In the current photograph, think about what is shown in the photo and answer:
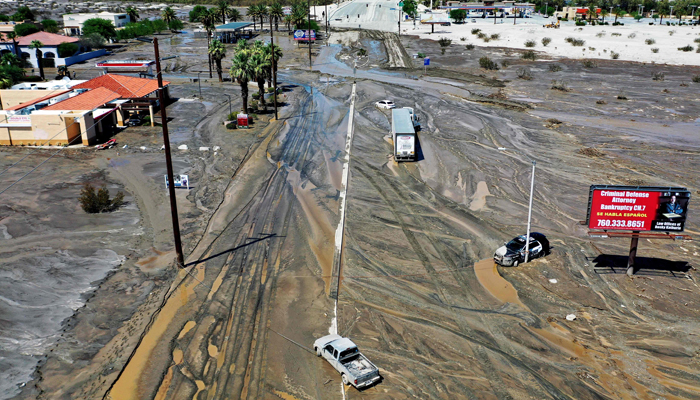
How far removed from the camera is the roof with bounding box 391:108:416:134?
1980 inches

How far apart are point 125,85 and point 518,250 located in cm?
5681

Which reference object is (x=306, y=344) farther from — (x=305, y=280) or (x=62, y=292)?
(x=62, y=292)

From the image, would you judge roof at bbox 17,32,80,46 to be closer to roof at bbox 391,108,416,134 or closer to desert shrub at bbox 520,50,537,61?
roof at bbox 391,108,416,134

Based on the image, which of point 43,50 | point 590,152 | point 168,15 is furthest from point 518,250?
point 168,15

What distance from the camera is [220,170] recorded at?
157 feet

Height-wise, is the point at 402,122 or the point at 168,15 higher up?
the point at 168,15

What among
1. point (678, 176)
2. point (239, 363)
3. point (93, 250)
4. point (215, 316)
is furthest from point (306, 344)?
point (678, 176)

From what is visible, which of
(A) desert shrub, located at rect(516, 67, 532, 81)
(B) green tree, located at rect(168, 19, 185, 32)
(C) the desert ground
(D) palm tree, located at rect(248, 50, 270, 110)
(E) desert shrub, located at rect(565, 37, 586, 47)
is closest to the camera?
(C) the desert ground

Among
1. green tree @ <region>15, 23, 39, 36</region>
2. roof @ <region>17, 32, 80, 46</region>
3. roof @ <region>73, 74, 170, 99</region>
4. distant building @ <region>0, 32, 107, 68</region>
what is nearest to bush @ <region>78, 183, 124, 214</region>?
roof @ <region>73, 74, 170, 99</region>

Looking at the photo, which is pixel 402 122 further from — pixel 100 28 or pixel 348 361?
pixel 100 28

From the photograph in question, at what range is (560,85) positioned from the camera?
284ft

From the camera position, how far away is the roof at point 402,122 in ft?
165

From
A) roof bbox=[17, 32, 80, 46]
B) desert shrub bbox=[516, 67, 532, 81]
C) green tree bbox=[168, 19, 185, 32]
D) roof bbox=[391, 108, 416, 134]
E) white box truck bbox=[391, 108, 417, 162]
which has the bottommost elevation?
white box truck bbox=[391, 108, 417, 162]

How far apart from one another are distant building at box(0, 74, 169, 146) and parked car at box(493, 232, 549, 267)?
4409cm
